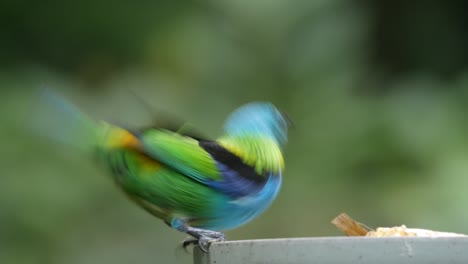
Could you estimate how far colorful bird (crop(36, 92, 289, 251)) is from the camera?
1.52 m

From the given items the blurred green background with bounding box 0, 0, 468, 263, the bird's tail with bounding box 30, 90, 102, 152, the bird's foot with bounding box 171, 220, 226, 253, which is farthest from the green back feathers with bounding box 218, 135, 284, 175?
the blurred green background with bounding box 0, 0, 468, 263

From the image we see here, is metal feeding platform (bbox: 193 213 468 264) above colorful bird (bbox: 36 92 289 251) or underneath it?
underneath

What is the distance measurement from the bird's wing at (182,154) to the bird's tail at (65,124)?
0.58 feet

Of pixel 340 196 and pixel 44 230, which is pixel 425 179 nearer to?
pixel 340 196

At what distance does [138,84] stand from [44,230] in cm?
52

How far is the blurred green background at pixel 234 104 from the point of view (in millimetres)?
2504

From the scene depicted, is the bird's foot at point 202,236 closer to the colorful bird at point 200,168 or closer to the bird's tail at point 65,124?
the colorful bird at point 200,168

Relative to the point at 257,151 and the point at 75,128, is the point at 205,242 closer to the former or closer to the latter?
the point at 257,151

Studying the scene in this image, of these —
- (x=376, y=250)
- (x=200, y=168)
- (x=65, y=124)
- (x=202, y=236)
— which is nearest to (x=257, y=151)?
(x=200, y=168)

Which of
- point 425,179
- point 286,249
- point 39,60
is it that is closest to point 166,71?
point 39,60

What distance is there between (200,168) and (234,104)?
1163mm

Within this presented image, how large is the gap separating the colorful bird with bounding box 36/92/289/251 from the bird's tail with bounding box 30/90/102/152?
17mm

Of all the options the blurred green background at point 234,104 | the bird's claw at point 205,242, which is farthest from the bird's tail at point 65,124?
the blurred green background at point 234,104

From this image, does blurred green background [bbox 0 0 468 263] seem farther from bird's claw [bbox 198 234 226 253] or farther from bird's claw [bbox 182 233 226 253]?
bird's claw [bbox 198 234 226 253]
